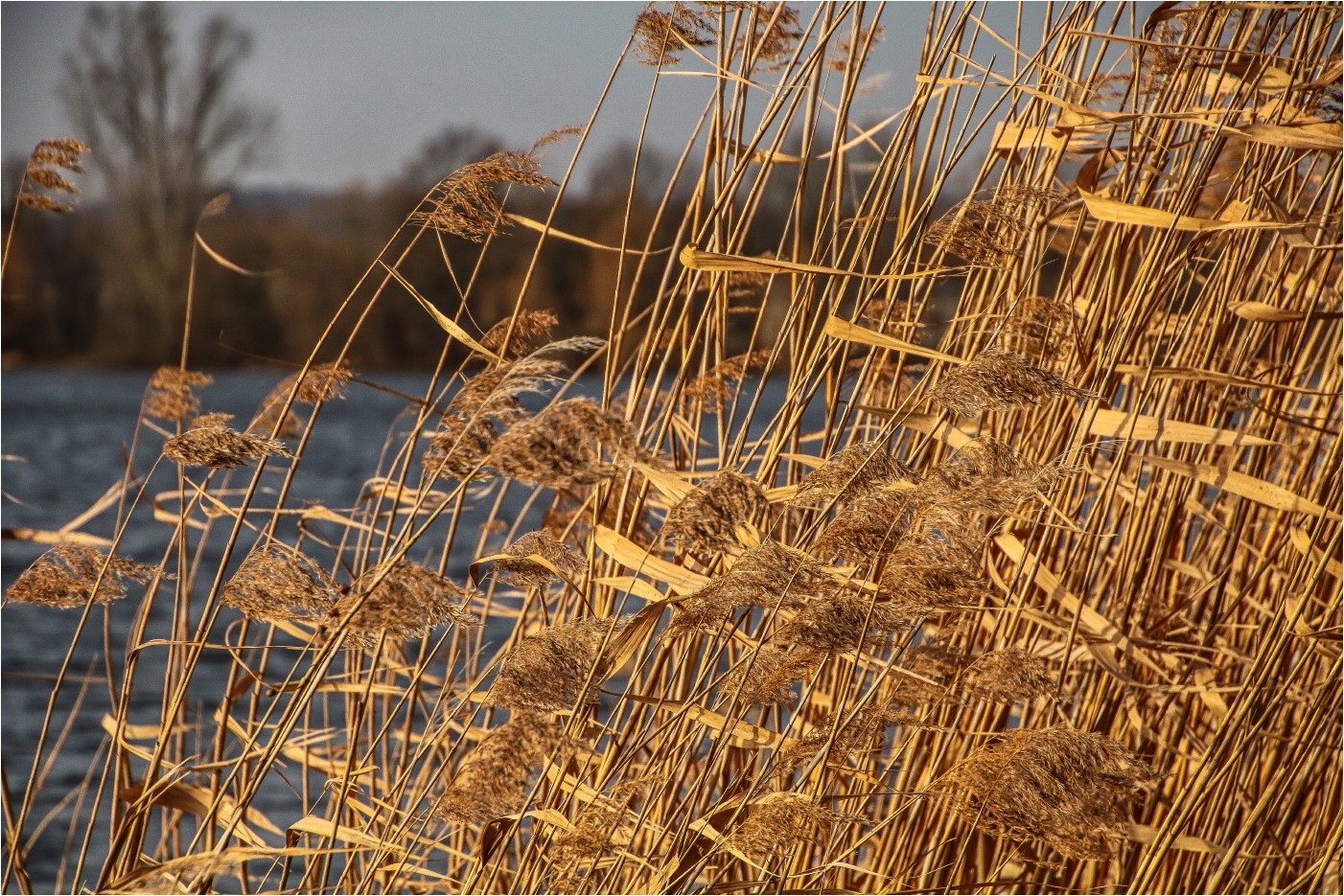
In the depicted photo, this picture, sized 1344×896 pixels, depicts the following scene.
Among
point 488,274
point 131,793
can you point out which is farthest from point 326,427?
point 131,793

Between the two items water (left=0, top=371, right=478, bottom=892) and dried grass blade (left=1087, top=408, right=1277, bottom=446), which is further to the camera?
water (left=0, top=371, right=478, bottom=892)

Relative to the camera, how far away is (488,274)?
14211 mm

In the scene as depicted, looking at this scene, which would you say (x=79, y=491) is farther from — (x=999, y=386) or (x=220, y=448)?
(x=999, y=386)

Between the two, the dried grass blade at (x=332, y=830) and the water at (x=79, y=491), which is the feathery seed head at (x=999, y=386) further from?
the water at (x=79, y=491)

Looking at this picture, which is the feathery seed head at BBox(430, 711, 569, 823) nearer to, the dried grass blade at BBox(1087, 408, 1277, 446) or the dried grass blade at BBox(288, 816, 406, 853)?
the dried grass blade at BBox(288, 816, 406, 853)

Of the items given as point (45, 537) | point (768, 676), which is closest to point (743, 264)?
point (768, 676)

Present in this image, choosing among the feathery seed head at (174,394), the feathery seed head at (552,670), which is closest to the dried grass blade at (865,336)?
the feathery seed head at (552,670)

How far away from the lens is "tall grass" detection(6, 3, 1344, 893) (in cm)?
96

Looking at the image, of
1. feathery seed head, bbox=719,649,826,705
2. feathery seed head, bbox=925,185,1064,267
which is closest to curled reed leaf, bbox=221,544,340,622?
feathery seed head, bbox=719,649,826,705

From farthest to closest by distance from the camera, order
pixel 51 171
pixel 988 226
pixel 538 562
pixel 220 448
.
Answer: pixel 51 171, pixel 988 226, pixel 538 562, pixel 220 448

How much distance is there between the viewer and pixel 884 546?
3.21ft

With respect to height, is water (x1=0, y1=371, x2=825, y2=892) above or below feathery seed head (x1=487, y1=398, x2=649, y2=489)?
below

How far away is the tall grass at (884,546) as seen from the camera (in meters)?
0.96

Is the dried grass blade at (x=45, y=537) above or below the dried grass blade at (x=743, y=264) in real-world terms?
below
